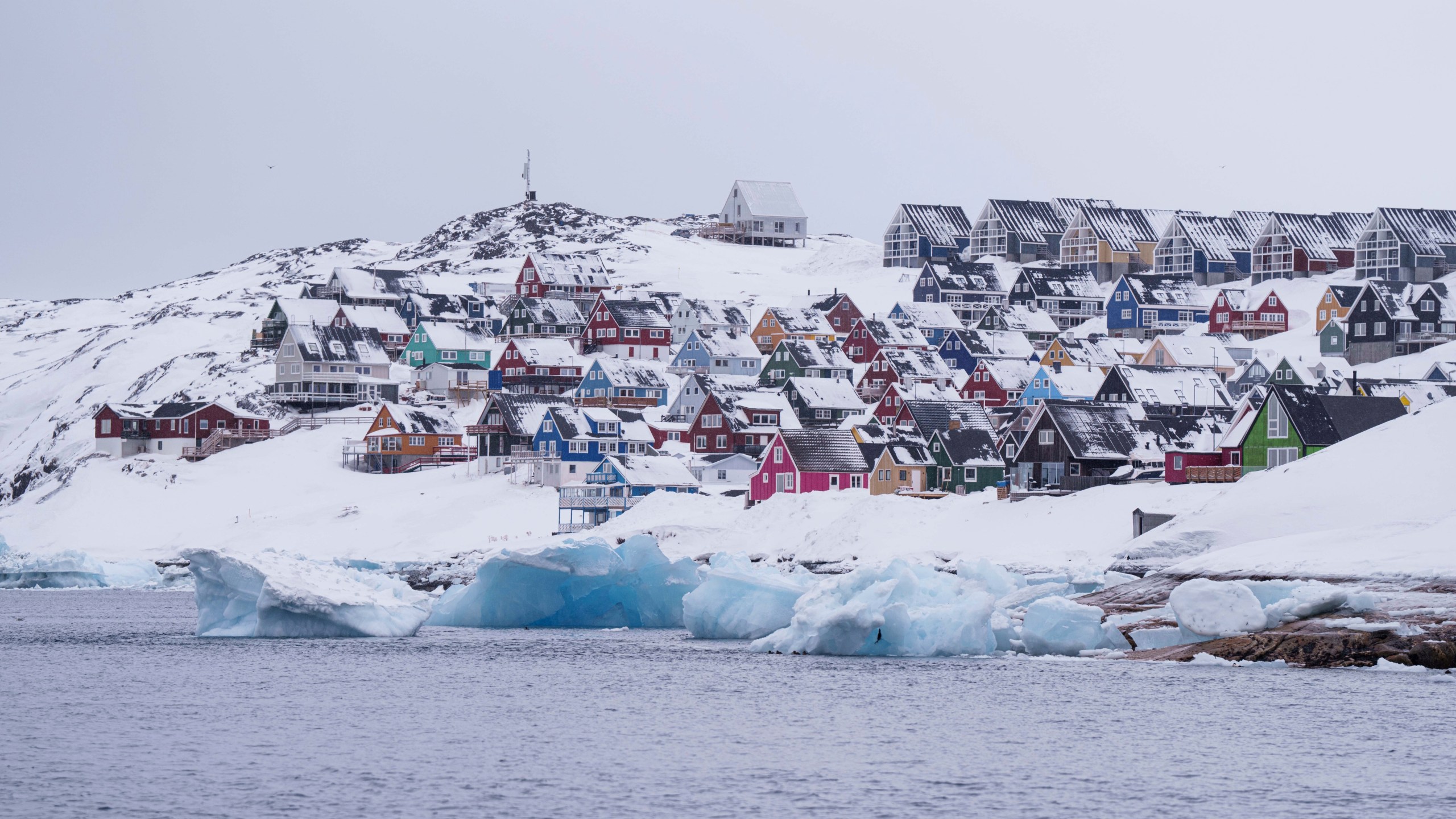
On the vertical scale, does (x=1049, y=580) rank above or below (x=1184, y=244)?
below

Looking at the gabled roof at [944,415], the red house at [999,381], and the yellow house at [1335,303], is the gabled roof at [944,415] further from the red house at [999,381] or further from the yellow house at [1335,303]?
the yellow house at [1335,303]

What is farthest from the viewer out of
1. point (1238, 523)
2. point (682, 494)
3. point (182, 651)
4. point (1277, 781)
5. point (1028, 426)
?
point (682, 494)

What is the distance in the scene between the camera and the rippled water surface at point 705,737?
1019 inches

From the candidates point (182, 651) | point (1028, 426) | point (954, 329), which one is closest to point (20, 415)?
point (954, 329)

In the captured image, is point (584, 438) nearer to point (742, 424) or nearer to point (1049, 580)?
point (742, 424)

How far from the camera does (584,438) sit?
94688 millimetres

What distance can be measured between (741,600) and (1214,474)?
24.8 metres

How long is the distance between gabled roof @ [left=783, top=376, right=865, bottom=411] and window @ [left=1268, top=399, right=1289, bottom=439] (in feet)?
130

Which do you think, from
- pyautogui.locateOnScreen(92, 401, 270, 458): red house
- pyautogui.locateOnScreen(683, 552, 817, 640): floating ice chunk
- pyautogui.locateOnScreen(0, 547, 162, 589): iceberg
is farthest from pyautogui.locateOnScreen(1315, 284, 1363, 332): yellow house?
pyautogui.locateOnScreen(683, 552, 817, 640): floating ice chunk

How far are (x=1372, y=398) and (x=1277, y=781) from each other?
44.9 meters

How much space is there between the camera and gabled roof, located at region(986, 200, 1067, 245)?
148750mm

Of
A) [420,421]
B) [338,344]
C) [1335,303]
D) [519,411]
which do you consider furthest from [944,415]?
[338,344]

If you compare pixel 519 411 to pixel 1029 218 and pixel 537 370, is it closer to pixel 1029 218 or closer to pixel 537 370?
pixel 537 370

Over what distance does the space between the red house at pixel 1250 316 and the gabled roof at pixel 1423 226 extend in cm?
1037
